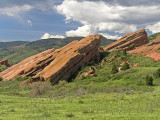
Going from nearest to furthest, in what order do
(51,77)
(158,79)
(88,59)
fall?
(158,79) → (51,77) → (88,59)

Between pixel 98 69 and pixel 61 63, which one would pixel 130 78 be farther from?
pixel 61 63

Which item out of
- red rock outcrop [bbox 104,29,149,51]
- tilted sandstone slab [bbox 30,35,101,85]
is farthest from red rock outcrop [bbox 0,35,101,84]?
red rock outcrop [bbox 104,29,149,51]

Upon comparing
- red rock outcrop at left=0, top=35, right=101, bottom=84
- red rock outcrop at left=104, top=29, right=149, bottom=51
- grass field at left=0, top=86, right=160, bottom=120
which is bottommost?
grass field at left=0, top=86, right=160, bottom=120

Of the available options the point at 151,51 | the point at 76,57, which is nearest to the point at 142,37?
the point at 151,51

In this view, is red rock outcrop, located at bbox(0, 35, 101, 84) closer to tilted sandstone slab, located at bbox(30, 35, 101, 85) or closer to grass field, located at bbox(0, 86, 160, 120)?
tilted sandstone slab, located at bbox(30, 35, 101, 85)

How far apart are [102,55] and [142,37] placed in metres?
44.7

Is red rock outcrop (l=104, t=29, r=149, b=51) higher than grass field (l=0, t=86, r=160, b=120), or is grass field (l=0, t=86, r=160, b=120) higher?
red rock outcrop (l=104, t=29, r=149, b=51)

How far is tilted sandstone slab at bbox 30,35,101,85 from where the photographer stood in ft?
175

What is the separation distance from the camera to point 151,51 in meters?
64.1

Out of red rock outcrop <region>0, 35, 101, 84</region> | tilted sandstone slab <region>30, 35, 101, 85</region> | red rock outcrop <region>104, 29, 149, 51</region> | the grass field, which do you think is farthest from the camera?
red rock outcrop <region>104, 29, 149, 51</region>

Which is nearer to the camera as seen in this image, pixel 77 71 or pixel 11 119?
pixel 11 119

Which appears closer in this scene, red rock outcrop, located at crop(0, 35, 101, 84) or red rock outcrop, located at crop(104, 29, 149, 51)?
red rock outcrop, located at crop(0, 35, 101, 84)

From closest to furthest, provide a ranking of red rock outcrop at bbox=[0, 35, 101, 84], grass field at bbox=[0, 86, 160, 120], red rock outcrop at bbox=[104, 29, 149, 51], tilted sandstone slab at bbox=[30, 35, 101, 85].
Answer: grass field at bbox=[0, 86, 160, 120], tilted sandstone slab at bbox=[30, 35, 101, 85], red rock outcrop at bbox=[0, 35, 101, 84], red rock outcrop at bbox=[104, 29, 149, 51]

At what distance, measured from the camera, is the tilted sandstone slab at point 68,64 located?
175 feet
